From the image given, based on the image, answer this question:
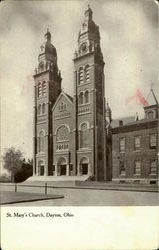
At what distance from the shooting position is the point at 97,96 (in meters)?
2.60

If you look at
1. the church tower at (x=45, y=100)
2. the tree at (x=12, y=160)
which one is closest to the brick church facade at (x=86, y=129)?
the church tower at (x=45, y=100)

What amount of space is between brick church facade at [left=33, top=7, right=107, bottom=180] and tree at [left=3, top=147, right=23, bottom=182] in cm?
12

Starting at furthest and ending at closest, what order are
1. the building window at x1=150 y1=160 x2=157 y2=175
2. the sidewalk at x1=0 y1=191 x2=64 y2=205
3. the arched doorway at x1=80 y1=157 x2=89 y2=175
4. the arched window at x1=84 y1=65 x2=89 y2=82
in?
the arched window at x1=84 y1=65 x2=89 y2=82, the arched doorway at x1=80 y1=157 x2=89 y2=175, the building window at x1=150 y1=160 x2=157 y2=175, the sidewalk at x1=0 y1=191 x2=64 y2=205

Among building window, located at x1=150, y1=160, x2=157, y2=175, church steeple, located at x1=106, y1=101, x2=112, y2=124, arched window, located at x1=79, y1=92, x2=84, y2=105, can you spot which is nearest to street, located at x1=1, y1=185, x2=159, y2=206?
building window, located at x1=150, y1=160, x2=157, y2=175

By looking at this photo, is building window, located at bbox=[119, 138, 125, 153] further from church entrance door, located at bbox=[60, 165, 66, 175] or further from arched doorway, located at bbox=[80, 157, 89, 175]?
church entrance door, located at bbox=[60, 165, 66, 175]

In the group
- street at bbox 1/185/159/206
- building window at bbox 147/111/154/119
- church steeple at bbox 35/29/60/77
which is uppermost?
church steeple at bbox 35/29/60/77

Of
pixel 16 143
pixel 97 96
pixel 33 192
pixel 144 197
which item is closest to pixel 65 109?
pixel 97 96

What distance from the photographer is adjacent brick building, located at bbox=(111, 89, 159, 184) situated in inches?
96.5

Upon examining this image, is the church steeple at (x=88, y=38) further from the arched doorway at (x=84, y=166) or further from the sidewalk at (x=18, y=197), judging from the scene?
the sidewalk at (x=18, y=197)

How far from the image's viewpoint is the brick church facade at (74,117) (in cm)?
258

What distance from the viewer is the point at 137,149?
8.54 feet

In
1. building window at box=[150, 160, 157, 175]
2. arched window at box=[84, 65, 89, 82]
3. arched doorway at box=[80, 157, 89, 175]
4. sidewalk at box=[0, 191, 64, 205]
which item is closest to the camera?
sidewalk at box=[0, 191, 64, 205]

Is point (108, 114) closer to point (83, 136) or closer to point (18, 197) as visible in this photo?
point (83, 136)

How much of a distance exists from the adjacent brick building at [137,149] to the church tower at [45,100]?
19.0 inches
